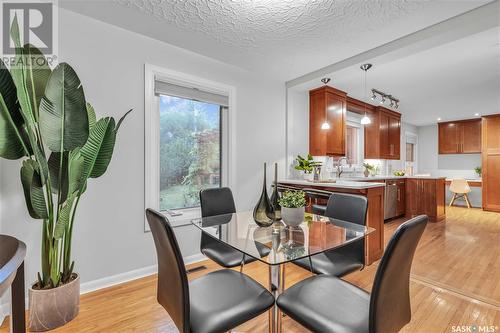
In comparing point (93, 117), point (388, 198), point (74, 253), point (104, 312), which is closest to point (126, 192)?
point (74, 253)

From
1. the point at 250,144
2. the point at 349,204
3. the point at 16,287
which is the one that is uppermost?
the point at 250,144

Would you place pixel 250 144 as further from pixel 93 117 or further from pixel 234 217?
pixel 93 117

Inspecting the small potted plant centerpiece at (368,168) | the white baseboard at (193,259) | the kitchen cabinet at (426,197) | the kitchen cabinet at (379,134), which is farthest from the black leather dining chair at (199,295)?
the kitchen cabinet at (426,197)

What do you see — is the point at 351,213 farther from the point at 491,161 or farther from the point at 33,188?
the point at 491,161

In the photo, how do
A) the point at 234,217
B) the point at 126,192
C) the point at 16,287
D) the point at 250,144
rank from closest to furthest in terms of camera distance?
the point at 16,287
the point at 234,217
the point at 126,192
the point at 250,144

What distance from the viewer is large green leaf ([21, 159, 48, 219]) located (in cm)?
157

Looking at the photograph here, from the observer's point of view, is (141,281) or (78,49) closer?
(78,49)

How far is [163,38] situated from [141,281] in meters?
2.48

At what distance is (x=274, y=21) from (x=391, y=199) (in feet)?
13.8

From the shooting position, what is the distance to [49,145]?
60.7 inches

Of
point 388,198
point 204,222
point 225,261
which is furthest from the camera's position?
point 388,198

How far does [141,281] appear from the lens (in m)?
2.37

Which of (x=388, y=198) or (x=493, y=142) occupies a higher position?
(x=493, y=142)

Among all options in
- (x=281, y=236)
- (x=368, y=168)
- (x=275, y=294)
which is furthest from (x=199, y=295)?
(x=368, y=168)
